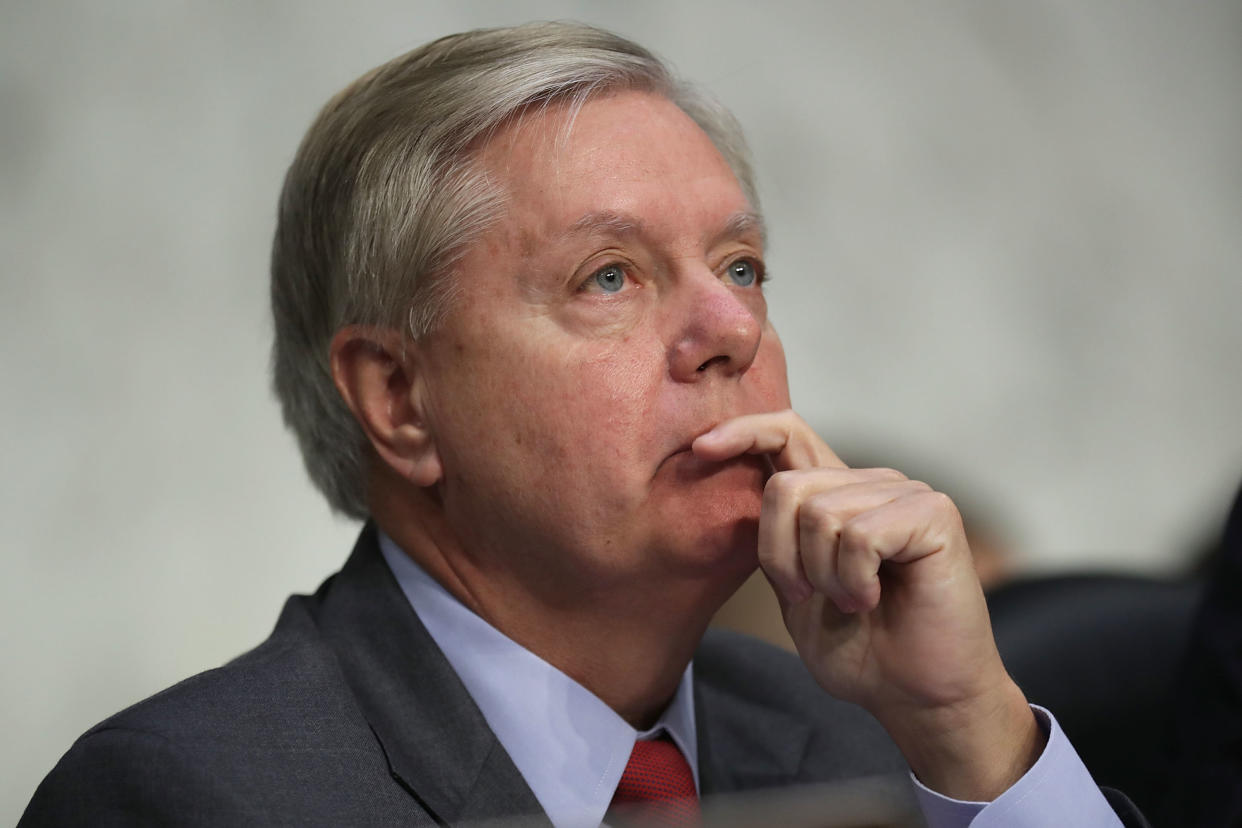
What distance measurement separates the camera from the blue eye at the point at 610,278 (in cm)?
163

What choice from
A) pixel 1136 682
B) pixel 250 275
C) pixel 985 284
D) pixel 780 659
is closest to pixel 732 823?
pixel 780 659

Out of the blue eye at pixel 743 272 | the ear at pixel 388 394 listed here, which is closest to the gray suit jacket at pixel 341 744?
the ear at pixel 388 394

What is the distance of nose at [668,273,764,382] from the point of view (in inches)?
61.6

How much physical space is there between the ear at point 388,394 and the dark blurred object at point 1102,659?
40.3 inches

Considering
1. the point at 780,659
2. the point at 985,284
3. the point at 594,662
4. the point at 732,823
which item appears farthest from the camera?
the point at 985,284

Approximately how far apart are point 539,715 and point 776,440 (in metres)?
0.45

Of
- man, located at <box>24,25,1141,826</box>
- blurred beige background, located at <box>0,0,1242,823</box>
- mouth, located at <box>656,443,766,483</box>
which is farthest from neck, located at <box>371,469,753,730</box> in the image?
blurred beige background, located at <box>0,0,1242,823</box>

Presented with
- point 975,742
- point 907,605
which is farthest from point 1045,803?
point 907,605

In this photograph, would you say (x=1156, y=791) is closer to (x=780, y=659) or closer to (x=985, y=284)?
(x=780, y=659)

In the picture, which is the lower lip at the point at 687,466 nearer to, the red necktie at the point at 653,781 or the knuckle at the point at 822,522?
the knuckle at the point at 822,522

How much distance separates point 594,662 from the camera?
170cm

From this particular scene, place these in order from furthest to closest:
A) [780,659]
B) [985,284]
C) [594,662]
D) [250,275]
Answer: [985,284] → [250,275] → [780,659] → [594,662]

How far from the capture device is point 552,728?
64.8 inches

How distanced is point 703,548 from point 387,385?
49 centimetres
